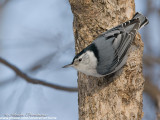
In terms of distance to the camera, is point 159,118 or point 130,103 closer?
point 130,103

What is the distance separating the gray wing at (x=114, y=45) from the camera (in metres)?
2.10

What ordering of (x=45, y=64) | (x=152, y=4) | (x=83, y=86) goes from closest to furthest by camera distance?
(x=83, y=86) < (x=45, y=64) < (x=152, y=4)

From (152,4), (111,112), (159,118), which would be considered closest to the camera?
(111,112)

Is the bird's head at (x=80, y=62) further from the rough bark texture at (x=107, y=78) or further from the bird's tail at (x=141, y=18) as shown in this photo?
the bird's tail at (x=141, y=18)

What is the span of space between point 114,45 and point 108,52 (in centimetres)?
9

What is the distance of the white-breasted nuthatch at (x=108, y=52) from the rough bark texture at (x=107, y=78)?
69 millimetres

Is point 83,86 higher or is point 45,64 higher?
point 45,64

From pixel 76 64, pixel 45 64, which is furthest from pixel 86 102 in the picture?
pixel 45 64

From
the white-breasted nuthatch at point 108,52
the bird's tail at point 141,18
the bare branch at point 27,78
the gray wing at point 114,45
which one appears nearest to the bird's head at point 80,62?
the white-breasted nuthatch at point 108,52

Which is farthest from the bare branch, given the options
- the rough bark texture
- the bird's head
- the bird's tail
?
the bird's tail

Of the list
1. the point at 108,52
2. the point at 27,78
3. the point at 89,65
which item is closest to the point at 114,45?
the point at 108,52

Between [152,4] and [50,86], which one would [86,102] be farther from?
[152,4]

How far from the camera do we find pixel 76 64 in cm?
211

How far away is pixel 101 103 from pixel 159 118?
949mm
